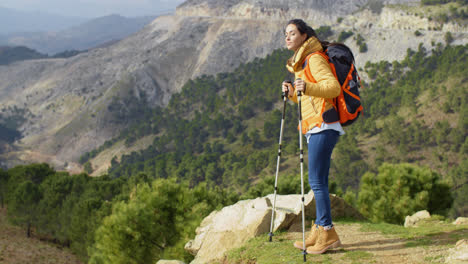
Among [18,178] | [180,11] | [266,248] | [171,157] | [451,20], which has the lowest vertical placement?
[171,157]

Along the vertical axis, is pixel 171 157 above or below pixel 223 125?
below

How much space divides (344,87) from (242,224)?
4702 mm

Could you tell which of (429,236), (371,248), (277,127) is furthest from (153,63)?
(371,248)

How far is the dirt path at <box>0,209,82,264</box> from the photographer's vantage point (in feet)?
110

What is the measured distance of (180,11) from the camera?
193250 mm

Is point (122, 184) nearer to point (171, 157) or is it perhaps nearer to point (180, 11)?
point (171, 157)

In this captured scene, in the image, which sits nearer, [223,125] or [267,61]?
[223,125]

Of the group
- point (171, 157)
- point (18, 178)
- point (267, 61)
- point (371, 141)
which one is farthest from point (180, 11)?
point (18, 178)

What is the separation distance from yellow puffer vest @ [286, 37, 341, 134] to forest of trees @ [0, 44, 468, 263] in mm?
10620

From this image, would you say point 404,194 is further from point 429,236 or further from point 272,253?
point 272,253

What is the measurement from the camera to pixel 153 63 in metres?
162

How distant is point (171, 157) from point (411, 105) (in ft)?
212

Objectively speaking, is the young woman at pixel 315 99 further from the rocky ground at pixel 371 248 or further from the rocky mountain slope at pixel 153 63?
the rocky mountain slope at pixel 153 63

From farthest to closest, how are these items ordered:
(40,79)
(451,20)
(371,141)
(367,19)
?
(40,79) < (367,19) < (451,20) < (371,141)
